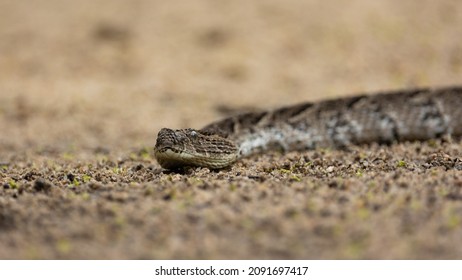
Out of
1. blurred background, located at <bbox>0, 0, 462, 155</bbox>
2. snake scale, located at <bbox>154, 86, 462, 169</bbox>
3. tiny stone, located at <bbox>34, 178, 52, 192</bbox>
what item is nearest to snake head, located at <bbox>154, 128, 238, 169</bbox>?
snake scale, located at <bbox>154, 86, 462, 169</bbox>

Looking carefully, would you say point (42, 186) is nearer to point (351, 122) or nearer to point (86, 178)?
point (86, 178)

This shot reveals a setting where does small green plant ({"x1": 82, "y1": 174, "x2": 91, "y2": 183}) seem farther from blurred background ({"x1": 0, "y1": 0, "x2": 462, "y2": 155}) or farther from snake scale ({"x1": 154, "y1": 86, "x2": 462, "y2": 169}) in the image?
blurred background ({"x1": 0, "y1": 0, "x2": 462, "y2": 155})

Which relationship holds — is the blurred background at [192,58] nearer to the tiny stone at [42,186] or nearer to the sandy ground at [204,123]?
the sandy ground at [204,123]

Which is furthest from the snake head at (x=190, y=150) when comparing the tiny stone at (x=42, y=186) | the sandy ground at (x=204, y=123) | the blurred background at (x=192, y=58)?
the blurred background at (x=192, y=58)

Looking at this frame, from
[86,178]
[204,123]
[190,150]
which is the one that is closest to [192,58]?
[204,123]

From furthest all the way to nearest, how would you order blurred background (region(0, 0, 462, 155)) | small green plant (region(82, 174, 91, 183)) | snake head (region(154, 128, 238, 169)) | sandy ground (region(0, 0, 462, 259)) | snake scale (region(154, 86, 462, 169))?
blurred background (region(0, 0, 462, 155)) < snake scale (region(154, 86, 462, 169)) < snake head (region(154, 128, 238, 169)) < small green plant (region(82, 174, 91, 183)) < sandy ground (region(0, 0, 462, 259))
